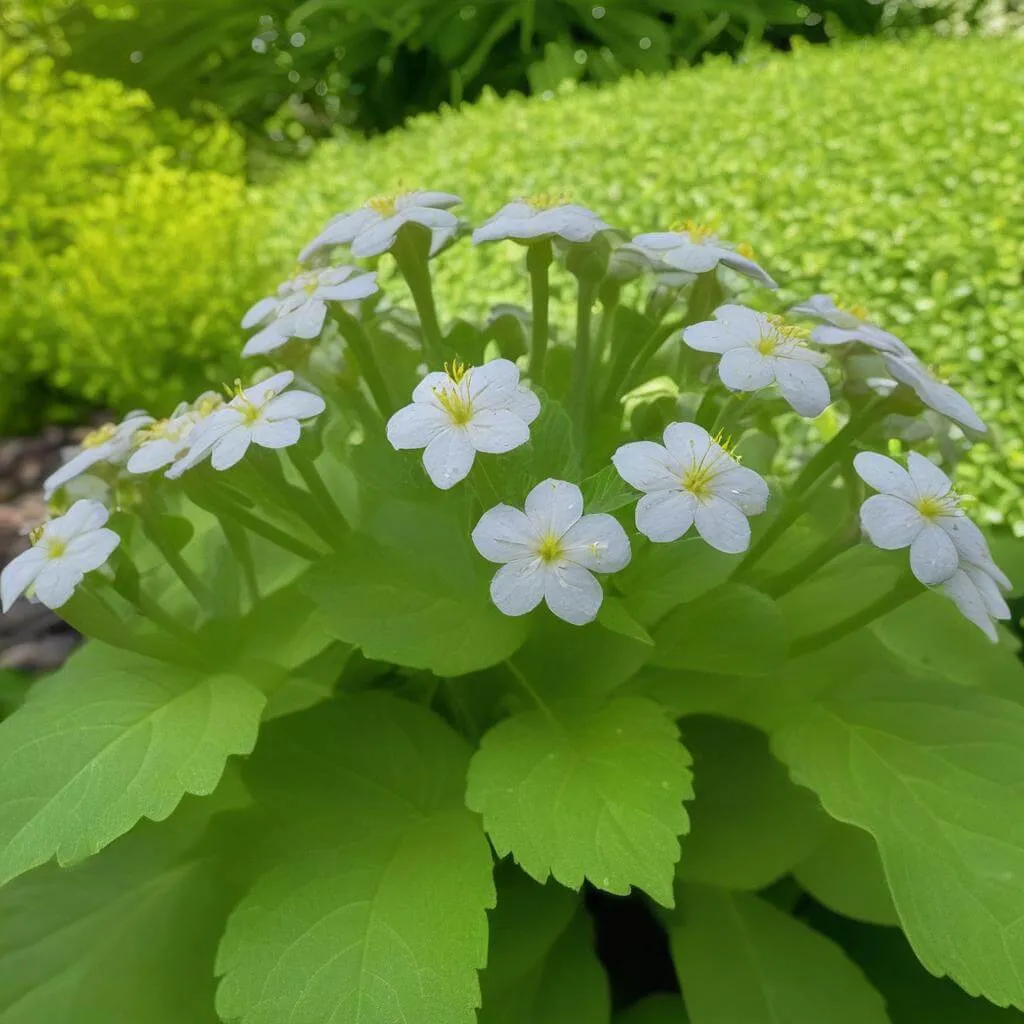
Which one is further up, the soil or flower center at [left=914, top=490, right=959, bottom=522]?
flower center at [left=914, top=490, right=959, bottom=522]

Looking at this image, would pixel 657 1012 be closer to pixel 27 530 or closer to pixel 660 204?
pixel 27 530

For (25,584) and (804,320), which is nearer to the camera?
(25,584)

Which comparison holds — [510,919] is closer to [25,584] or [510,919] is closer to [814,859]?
[814,859]

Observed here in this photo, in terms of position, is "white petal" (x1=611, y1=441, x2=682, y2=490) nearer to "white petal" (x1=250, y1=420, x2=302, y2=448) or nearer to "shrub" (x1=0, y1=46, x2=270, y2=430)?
"white petal" (x1=250, y1=420, x2=302, y2=448)

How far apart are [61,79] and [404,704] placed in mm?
3186

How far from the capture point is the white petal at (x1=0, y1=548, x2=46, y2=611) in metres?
0.63

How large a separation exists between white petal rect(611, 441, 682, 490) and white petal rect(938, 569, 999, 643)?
0.63 ft

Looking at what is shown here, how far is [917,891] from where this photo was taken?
0.58 metres

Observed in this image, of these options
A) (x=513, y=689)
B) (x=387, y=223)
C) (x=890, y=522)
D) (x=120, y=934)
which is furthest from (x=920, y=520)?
(x=120, y=934)

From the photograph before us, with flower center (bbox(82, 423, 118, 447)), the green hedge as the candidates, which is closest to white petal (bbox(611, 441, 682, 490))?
flower center (bbox(82, 423, 118, 447))

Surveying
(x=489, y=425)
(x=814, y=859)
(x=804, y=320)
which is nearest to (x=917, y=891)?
(x=814, y=859)

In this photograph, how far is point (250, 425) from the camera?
63cm

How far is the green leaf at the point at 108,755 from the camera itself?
546mm

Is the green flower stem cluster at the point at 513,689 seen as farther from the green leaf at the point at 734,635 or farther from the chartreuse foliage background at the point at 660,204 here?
the chartreuse foliage background at the point at 660,204
